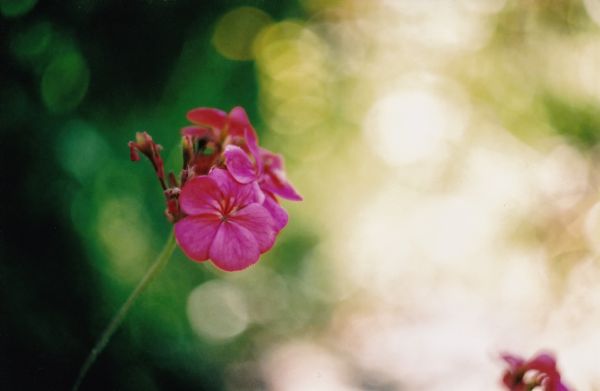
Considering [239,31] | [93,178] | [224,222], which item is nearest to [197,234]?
[224,222]

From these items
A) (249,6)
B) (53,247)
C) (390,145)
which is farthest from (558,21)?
(53,247)

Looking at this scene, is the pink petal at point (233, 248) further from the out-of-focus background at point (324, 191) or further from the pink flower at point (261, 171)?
the out-of-focus background at point (324, 191)

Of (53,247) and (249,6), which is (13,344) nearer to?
(53,247)

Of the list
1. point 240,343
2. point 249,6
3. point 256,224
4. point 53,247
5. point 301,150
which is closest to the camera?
point 256,224

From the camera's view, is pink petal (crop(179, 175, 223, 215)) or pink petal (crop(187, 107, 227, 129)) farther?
pink petal (crop(187, 107, 227, 129))

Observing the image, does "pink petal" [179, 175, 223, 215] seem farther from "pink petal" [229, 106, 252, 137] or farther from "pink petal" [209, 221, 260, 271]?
"pink petal" [229, 106, 252, 137]

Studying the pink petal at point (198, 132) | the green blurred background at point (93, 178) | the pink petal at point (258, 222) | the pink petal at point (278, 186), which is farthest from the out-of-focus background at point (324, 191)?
the pink petal at point (258, 222)

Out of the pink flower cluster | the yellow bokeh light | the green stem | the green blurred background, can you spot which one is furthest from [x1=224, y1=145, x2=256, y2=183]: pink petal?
the yellow bokeh light
